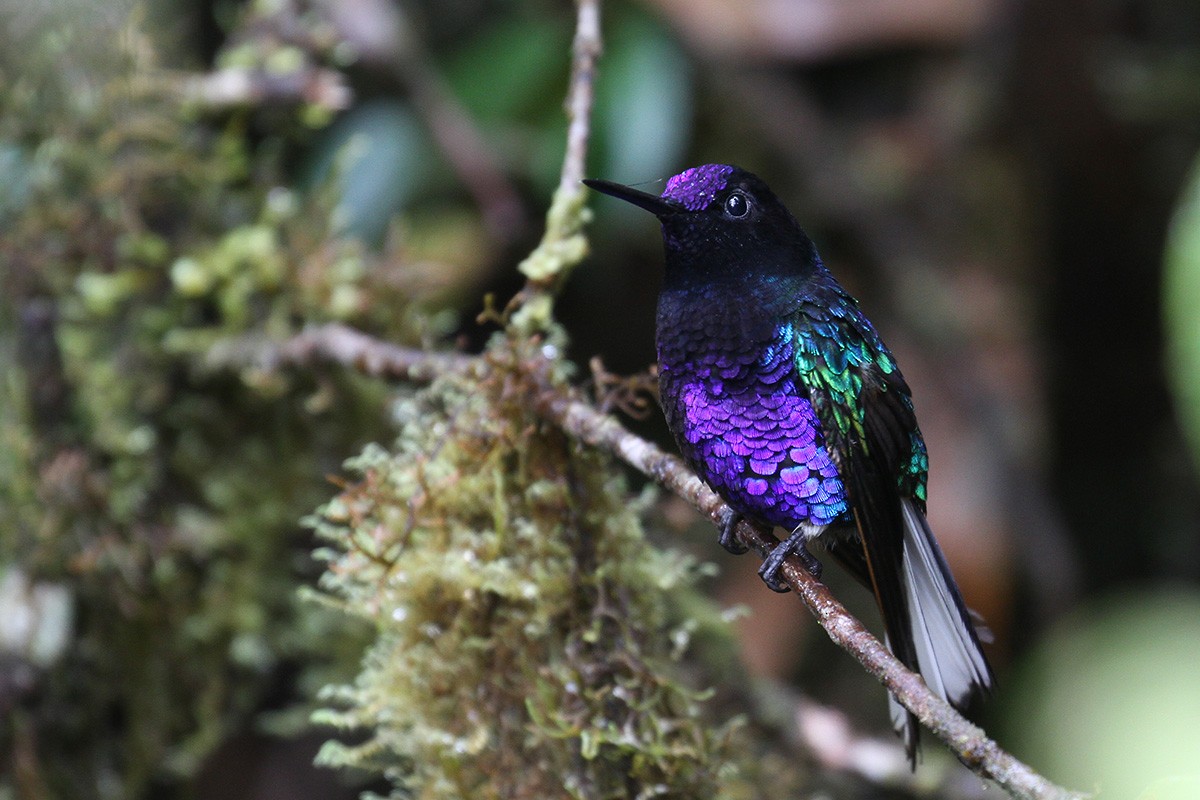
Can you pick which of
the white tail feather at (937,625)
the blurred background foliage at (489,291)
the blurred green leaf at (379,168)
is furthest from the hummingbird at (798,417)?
the blurred green leaf at (379,168)

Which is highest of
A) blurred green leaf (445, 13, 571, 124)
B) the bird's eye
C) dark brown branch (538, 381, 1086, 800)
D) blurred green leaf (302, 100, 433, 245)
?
blurred green leaf (445, 13, 571, 124)

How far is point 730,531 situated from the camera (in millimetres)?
1859

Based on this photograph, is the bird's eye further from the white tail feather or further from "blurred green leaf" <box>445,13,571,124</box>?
"blurred green leaf" <box>445,13,571,124</box>

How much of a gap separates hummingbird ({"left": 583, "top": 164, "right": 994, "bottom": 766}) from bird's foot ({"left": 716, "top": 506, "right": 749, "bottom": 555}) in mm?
75

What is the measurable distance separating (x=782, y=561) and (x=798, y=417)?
0.77ft

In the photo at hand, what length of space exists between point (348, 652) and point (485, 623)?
877 mm

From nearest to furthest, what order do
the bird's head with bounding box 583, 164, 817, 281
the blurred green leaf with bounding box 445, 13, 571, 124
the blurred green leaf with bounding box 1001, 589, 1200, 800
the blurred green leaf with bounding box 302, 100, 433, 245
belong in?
→ 1. the bird's head with bounding box 583, 164, 817, 281
2. the blurred green leaf with bounding box 1001, 589, 1200, 800
3. the blurred green leaf with bounding box 302, 100, 433, 245
4. the blurred green leaf with bounding box 445, 13, 571, 124

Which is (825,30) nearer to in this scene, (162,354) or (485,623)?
(162,354)

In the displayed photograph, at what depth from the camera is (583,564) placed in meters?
1.86

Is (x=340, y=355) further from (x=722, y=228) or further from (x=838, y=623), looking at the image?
(x=838, y=623)

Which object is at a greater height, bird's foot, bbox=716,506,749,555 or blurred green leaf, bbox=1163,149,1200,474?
blurred green leaf, bbox=1163,149,1200,474

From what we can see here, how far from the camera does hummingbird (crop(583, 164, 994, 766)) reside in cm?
167

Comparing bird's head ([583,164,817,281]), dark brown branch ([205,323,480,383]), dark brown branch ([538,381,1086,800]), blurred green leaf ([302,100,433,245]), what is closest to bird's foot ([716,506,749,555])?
dark brown branch ([538,381,1086,800])

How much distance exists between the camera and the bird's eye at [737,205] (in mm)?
1800
